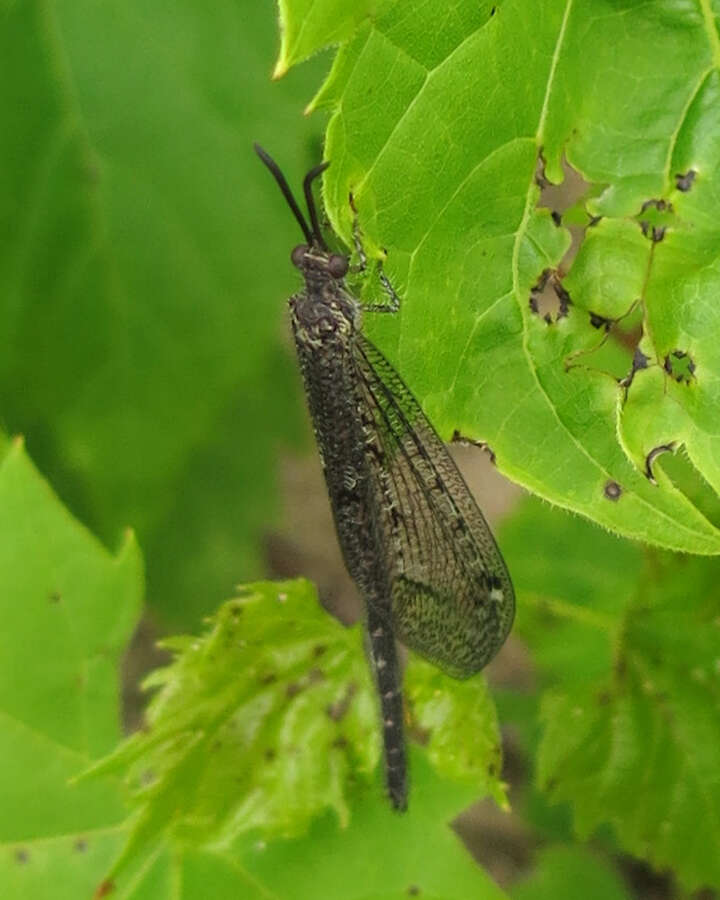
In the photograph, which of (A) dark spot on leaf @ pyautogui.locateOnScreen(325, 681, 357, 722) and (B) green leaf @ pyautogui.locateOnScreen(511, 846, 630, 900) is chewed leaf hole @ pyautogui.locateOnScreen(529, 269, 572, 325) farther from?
(B) green leaf @ pyautogui.locateOnScreen(511, 846, 630, 900)

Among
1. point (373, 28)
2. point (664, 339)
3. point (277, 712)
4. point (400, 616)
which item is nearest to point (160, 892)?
point (277, 712)

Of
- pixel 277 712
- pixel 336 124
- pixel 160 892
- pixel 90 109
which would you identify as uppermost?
pixel 336 124

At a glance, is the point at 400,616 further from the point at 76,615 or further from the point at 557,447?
the point at 557,447

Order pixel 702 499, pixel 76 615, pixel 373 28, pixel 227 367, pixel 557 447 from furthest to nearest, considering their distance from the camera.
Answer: pixel 227 367
pixel 76 615
pixel 702 499
pixel 557 447
pixel 373 28

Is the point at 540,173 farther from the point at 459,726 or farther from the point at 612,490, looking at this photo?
the point at 459,726

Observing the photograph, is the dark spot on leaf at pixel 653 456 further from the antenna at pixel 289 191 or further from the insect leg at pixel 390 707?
the insect leg at pixel 390 707

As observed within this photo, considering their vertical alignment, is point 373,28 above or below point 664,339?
above

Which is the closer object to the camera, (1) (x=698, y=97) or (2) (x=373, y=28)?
(2) (x=373, y=28)

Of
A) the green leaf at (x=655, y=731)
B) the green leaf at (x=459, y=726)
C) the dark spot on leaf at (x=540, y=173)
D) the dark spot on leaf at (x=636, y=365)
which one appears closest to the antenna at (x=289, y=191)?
the dark spot on leaf at (x=540, y=173)
